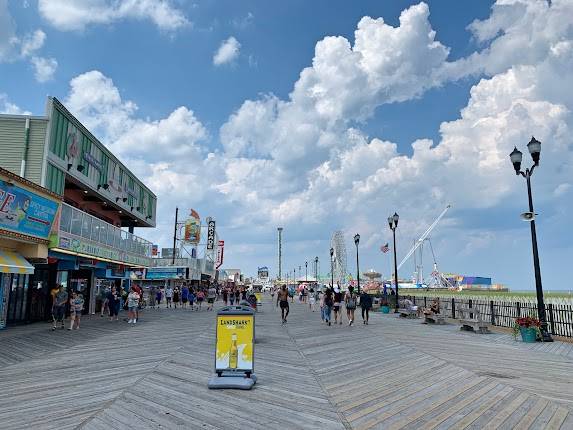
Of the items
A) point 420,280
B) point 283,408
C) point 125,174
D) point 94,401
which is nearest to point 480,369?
point 283,408

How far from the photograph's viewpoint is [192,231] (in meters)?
Answer: 55.7

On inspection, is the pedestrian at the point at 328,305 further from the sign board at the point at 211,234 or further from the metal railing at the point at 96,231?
the sign board at the point at 211,234

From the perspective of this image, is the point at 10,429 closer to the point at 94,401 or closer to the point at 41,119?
the point at 94,401

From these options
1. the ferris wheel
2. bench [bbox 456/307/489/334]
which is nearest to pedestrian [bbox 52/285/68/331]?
bench [bbox 456/307/489/334]

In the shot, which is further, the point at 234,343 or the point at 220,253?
the point at 220,253

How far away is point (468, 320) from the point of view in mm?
17094

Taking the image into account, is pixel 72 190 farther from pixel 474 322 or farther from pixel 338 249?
pixel 338 249

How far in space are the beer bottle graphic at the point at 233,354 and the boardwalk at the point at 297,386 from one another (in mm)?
593

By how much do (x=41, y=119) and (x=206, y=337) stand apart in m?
12.9

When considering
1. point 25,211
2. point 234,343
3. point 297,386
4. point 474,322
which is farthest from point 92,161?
point 474,322

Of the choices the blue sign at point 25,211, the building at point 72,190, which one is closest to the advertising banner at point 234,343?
the blue sign at point 25,211

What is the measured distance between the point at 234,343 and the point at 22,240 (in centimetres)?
1190

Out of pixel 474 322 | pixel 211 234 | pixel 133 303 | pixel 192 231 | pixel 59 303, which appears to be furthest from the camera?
pixel 211 234

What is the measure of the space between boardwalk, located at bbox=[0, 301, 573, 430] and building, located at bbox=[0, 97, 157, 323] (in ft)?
21.7
